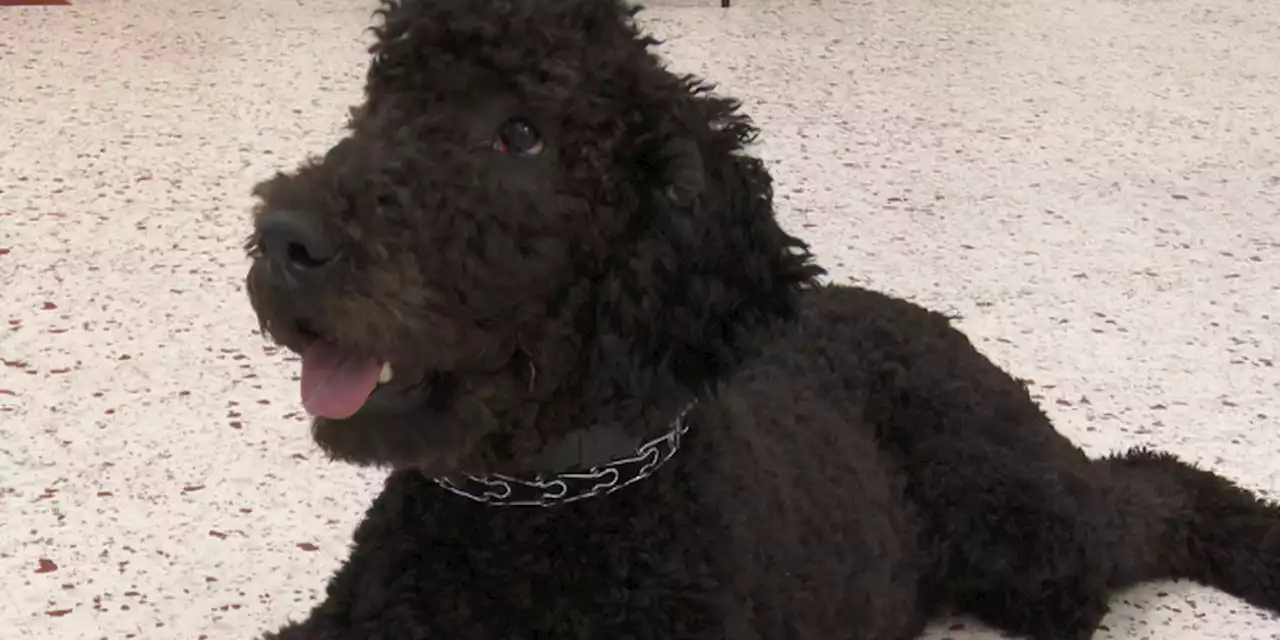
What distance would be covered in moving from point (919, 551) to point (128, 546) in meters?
1.03

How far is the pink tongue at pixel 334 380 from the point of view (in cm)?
102

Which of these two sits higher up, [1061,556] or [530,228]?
[530,228]

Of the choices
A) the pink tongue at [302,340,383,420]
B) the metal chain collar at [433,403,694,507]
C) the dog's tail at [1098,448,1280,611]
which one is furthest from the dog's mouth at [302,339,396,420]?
the dog's tail at [1098,448,1280,611]

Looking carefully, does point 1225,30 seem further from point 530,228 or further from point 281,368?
point 530,228

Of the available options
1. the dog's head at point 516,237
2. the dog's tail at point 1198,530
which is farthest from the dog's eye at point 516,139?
the dog's tail at point 1198,530

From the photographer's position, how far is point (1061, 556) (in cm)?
165

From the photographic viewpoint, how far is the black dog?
1021mm

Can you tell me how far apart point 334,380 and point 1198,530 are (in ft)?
4.33

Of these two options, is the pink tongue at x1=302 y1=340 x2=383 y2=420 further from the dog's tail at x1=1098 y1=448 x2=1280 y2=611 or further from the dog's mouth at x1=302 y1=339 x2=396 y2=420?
the dog's tail at x1=1098 y1=448 x2=1280 y2=611

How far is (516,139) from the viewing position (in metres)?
1.07

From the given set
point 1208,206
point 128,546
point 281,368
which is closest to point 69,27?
point 281,368

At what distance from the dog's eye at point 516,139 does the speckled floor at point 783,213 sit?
0.86 meters

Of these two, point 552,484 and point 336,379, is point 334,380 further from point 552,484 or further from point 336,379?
point 552,484

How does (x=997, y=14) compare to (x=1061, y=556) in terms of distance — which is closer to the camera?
(x=1061, y=556)
